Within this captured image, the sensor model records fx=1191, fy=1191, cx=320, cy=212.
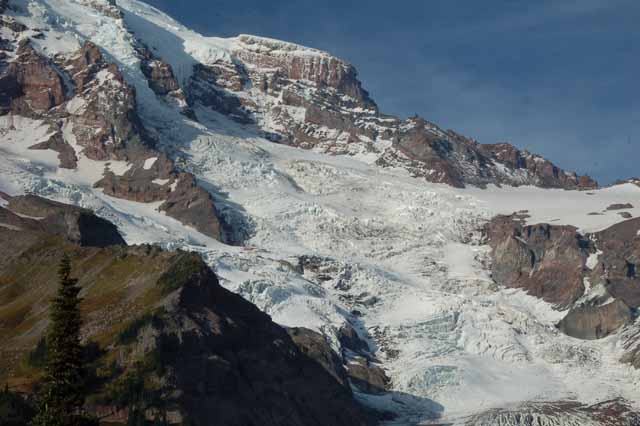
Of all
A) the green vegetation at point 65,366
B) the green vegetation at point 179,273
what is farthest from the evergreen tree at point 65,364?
the green vegetation at point 179,273

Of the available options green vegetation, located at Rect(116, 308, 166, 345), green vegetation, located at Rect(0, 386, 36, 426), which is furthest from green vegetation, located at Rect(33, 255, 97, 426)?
green vegetation, located at Rect(116, 308, 166, 345)

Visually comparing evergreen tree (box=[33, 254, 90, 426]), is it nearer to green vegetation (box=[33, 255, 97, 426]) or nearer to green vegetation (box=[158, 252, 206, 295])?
green vegetation (box=[33, 255, 97, 426])

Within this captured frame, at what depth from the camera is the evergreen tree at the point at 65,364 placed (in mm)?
78688

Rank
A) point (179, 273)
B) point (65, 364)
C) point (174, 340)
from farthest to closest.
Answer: point (179, 273), point (174, 340), point (65, 364)

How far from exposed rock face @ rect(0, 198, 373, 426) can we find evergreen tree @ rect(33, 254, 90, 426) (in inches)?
2063

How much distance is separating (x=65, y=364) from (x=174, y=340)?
67613mm

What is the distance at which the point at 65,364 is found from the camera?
8025cm

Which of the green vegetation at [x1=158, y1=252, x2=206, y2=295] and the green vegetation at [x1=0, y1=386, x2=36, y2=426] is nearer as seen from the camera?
the green vegetation at [x1=0, y1=386, x2=36, y2=426]

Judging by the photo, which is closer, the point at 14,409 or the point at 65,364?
the point at 65,364

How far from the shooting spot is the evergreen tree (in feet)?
258

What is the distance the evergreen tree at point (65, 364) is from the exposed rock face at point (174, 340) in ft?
172

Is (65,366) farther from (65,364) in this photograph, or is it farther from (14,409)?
(14,409)

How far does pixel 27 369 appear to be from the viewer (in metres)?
141

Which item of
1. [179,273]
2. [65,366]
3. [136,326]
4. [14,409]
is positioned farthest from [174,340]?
[65,366]
